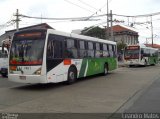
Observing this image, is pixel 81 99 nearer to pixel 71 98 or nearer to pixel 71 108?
pixel 71 98

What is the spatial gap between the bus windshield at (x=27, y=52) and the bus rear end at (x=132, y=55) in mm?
25201

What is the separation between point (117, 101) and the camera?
10781 mm

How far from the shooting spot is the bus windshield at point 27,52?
542 inches

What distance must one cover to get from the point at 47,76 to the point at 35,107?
4254 mm

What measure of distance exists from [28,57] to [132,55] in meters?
25.9

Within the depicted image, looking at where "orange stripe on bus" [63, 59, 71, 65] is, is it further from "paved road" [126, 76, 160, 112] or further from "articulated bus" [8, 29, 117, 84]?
"paved road" [126, 76, 160, 112]

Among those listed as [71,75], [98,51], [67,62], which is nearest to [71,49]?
[67,62]

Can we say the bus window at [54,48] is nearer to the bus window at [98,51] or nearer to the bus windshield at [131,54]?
the bus window at [98,51]

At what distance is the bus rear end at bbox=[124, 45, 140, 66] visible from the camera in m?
37.8

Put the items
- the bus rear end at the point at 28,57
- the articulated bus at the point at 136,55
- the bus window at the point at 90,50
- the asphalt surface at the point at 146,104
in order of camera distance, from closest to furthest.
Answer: the asphalt surface at the point at 146,104 < the bus rear end at the point at 28,57 < the bus window at the point at 90,50 < the articulated bus at the point at 136,55

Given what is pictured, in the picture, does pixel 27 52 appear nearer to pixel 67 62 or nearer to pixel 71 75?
pixel 67 62

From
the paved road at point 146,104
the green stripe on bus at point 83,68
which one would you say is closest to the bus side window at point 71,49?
the green stripe on bus at point 83,68

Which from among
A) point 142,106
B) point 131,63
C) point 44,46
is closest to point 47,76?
point 44,46

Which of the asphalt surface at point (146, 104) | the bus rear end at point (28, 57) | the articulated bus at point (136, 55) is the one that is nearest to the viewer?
the asphalt surface at point (146, 104)
